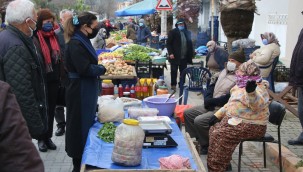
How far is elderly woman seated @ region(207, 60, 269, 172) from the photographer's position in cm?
462

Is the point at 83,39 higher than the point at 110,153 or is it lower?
higher

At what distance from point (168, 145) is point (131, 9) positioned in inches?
859

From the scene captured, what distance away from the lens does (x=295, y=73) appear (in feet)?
19.7

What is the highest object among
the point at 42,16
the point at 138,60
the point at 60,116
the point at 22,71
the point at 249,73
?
the point at 42,16

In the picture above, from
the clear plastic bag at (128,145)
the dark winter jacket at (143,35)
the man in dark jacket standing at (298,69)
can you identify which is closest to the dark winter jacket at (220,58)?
the man in dark jacket standing at (298,69)

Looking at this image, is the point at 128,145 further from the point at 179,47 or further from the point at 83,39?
the point at 179,47

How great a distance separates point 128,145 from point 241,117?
195cm

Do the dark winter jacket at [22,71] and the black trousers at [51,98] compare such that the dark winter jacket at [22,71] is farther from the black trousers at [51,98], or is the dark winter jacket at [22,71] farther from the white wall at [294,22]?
the white wall at [294,22]

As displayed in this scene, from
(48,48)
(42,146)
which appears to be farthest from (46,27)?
(42,146)

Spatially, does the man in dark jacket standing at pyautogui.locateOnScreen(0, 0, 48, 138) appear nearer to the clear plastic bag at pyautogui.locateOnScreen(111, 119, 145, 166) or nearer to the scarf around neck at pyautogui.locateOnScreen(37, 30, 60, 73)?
the clear plastic bag at pyautogui.locateOnScreen(111, 119, 145, 166)

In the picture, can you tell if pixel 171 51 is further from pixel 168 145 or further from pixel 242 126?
pixel 168 145

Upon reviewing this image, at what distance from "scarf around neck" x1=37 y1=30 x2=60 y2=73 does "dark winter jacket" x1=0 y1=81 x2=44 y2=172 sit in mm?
4021

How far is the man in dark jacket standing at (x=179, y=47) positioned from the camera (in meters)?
10.9

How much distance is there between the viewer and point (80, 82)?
4.62 metres
